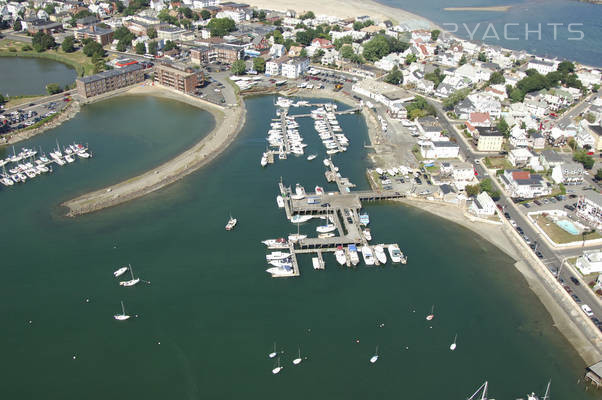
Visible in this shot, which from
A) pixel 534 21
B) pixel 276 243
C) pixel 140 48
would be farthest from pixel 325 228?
pixel 534 21

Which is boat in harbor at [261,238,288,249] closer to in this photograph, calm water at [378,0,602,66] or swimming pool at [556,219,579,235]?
swimming pool at [556,219,579,235]

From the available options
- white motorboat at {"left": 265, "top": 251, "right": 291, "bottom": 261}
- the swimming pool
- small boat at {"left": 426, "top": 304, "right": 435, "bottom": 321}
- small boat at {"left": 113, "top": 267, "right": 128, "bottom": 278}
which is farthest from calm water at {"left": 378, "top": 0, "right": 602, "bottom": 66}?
small boat at {"left": 113, "top": 267, "right": 128, "bottom": 278}

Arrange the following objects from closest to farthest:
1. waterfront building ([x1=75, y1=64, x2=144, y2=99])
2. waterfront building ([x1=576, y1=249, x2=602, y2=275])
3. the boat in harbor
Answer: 1. waterfront building ([x1=576, y1=249, x2=602, y2=275])
2. the boat in harbor
3. waterfront building ([x1=75, y1=64, x2=144, y2=99])

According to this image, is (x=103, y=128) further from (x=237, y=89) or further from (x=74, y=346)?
(x=74, y=346)

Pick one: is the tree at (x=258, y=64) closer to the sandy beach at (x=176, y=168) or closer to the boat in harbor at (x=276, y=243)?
the sandy beach at (x=176, y=168)

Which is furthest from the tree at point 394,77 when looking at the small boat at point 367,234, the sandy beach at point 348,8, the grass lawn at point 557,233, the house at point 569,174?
the small boat at point 367,234
